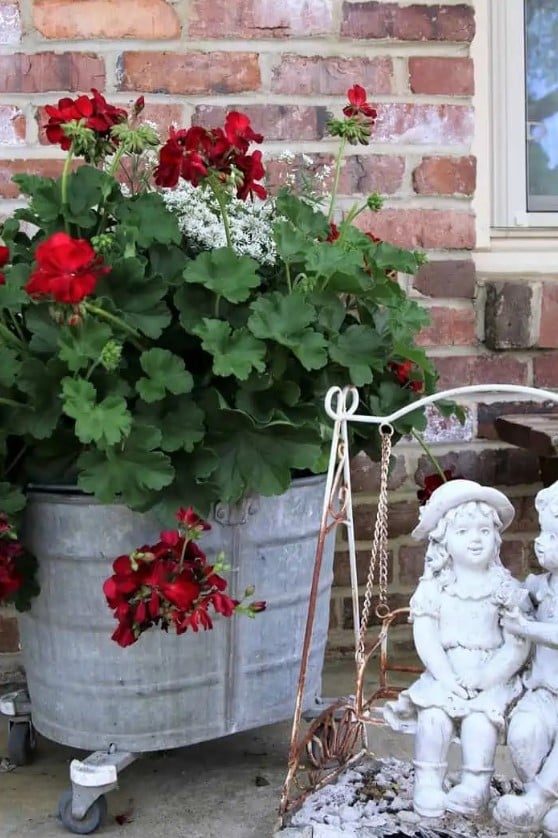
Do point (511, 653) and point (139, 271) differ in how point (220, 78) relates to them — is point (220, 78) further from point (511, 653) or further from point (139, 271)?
point (511, 653)

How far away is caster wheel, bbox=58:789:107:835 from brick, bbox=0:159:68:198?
991 millimetres

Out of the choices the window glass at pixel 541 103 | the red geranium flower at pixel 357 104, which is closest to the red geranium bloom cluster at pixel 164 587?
the red geranium flower at pixel 357 104

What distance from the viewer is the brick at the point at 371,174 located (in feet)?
5.87

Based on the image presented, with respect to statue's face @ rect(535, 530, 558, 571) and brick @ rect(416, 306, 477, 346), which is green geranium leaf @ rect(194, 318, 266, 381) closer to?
statue's face @ rect(535, 530, 558, 571)

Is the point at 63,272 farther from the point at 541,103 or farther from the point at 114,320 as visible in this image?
the point at 541,103

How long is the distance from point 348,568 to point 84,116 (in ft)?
3.12

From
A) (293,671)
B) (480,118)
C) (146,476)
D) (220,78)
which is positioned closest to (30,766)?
(293,671)

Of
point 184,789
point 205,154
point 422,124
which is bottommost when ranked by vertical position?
point 184,789

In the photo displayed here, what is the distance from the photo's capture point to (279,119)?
1.77 m

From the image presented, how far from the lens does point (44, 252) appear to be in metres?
1.00

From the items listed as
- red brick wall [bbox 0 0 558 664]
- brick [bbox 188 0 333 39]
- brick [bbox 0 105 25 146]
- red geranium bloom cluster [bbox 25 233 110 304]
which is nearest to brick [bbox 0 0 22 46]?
red brick wall [bbox 0 0 558 664]

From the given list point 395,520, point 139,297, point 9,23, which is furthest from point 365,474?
point 9,23

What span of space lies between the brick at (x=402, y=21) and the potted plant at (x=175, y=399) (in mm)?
538

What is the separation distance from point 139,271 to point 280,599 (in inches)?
18.0
